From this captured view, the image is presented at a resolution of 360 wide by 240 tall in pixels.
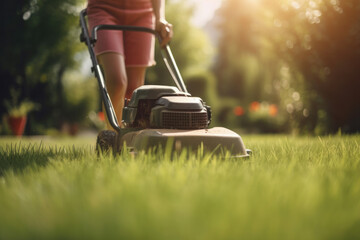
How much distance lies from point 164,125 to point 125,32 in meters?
1.17

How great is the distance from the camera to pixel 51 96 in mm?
13820

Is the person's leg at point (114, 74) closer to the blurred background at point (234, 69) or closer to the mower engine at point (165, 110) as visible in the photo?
the mower engine at point (165, 110)

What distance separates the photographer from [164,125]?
284 centimetres

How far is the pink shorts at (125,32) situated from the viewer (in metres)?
3.44

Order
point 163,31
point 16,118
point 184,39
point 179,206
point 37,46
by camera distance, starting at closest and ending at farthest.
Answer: point 179,206
point 163,31
point 16,118
point 37,46
point 184,39

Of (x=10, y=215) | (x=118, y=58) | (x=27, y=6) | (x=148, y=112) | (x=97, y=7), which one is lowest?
(x=10, y=215)

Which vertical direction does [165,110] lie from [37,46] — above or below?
below

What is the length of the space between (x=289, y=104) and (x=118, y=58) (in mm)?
4989

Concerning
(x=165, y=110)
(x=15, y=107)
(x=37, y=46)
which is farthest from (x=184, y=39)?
(x=165, y=110)

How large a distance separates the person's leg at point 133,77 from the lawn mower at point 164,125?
386 millimetres

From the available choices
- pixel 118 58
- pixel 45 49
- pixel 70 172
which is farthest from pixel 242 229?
pixel 45 49

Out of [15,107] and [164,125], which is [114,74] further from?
[15,107]

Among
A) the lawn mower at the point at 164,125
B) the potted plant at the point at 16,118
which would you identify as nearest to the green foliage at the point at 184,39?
the potted plant at the point at 16,118

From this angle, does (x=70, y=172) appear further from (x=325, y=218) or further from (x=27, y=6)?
(x=27, y=6)
